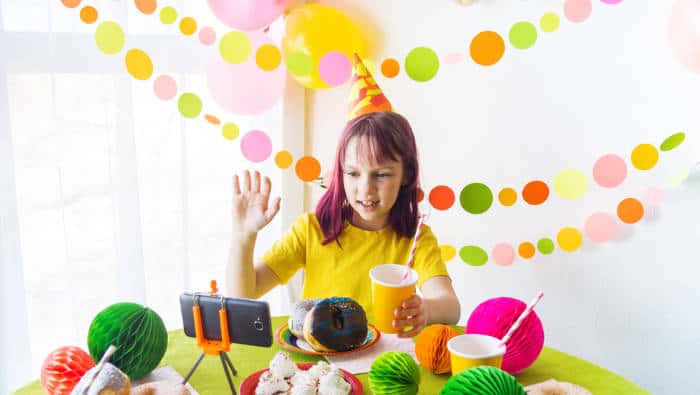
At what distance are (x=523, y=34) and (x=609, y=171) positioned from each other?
47cm

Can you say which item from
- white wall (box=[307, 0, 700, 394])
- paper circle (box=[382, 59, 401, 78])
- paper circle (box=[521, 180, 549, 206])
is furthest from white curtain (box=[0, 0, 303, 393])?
paper circle (box=[521, 180, 549, 206])

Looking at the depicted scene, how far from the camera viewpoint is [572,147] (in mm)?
1824

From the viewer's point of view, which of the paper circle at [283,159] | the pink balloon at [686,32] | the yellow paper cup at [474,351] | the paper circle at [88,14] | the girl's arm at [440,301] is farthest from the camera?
the paper circle at [283,159]

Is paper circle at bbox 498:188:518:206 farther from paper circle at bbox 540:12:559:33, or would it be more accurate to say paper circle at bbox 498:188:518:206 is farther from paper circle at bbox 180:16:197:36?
paper circle at bbox 180:16:197:36

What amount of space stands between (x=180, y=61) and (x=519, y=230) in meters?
1.21

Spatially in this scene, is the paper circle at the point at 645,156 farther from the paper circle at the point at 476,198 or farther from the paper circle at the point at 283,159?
the paper circle at the point at 283,159

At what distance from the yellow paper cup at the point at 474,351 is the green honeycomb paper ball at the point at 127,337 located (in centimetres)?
49

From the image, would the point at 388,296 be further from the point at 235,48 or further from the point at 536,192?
the point at 235,48

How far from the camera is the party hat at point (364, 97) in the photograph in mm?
1550

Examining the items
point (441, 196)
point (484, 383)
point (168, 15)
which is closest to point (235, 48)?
point (168, 15)

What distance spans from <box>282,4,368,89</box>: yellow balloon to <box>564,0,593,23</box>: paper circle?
636 millimetres

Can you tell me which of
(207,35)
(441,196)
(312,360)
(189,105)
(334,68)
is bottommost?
(312,360)

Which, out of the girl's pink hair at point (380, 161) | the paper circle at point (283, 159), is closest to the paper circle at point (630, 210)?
the girl's pink hair at point (380, 161)

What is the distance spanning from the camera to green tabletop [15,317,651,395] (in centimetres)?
103
